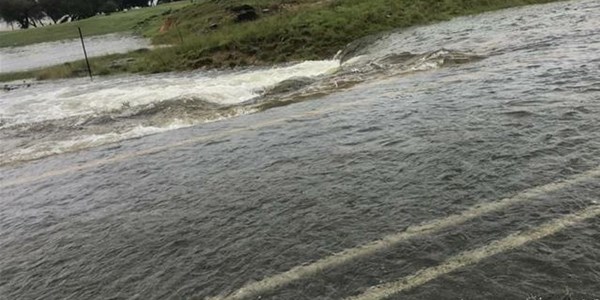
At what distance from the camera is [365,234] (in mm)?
5195

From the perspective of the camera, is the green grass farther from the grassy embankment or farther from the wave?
the wave

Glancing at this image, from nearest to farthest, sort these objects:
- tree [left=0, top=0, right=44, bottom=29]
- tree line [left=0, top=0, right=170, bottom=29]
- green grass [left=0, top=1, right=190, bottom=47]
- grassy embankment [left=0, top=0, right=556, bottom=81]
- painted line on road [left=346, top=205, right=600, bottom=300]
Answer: painted line on road [left=346, top=205, right=600, bottom=300], grassy embankment [left=0, top=0, right=556, bottom=81], green grass [left=0, top=1, right=190, bottom=47], tree [left=0, top=0, right=44, bottom=29], tree line [left=0, top=0, right=170, bottom=29]

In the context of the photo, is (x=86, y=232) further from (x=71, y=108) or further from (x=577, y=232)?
(x=71, y=108)

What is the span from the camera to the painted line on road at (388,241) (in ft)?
14.9

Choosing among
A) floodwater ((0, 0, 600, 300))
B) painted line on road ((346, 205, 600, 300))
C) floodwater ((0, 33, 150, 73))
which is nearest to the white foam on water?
floodwater ((0, 0, 600, 300))

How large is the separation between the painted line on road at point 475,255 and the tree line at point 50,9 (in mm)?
109989

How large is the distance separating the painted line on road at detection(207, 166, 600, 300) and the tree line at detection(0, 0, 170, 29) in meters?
109

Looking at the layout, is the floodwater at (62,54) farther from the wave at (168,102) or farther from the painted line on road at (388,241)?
the painted line on road at (388,241)

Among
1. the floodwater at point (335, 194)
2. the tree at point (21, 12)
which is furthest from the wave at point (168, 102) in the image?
the tree at point (21, 12)

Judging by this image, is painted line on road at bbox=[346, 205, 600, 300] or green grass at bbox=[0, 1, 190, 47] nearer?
painted line on road at bbox=[346, 205, 600, 300]

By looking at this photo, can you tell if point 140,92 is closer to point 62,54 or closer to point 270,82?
point 270,82

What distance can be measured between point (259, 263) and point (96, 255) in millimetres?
1959

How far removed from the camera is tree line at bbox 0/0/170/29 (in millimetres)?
102062

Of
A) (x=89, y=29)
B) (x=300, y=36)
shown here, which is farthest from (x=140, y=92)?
(x=89, y=29)
